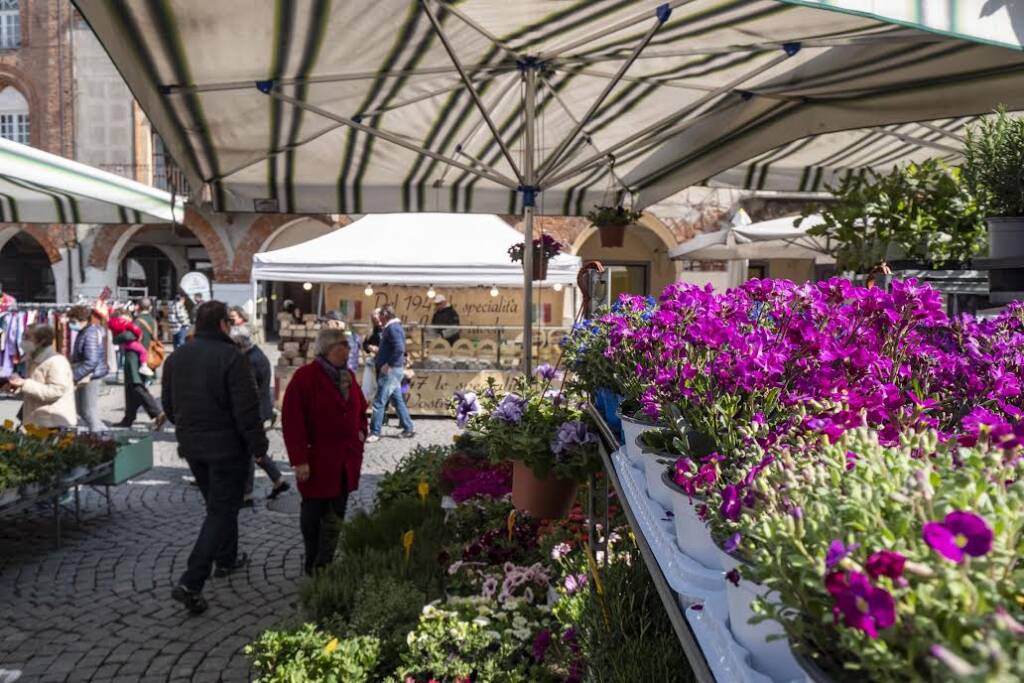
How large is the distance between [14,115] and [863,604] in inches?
1052

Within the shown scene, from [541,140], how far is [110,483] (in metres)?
4.01

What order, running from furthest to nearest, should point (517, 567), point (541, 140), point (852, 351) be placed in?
1. point (541, 140)
2. point (517, 567)
3. point (852, 351)

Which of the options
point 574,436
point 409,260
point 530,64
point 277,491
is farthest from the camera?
point 409,260

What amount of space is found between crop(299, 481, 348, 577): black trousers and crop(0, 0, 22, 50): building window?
76.9 ft

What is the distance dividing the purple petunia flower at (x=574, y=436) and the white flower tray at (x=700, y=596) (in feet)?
3.48

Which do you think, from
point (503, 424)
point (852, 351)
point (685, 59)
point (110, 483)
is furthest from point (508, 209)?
point (852, 351)

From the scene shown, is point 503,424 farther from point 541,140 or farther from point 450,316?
point 450,316

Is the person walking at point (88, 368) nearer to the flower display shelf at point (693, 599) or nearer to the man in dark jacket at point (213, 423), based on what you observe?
the man in dark jacket at point (213, 423)

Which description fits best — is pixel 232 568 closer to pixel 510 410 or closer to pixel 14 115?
pixel 510 410

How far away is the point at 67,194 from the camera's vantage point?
214 inches

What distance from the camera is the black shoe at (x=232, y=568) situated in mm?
4970

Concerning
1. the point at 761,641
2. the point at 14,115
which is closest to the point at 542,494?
the point at 761,641

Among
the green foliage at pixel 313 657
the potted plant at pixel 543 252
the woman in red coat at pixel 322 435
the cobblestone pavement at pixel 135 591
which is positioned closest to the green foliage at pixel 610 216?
the potted plant at pixel 543 252

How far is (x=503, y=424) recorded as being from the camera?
309 centimetres
